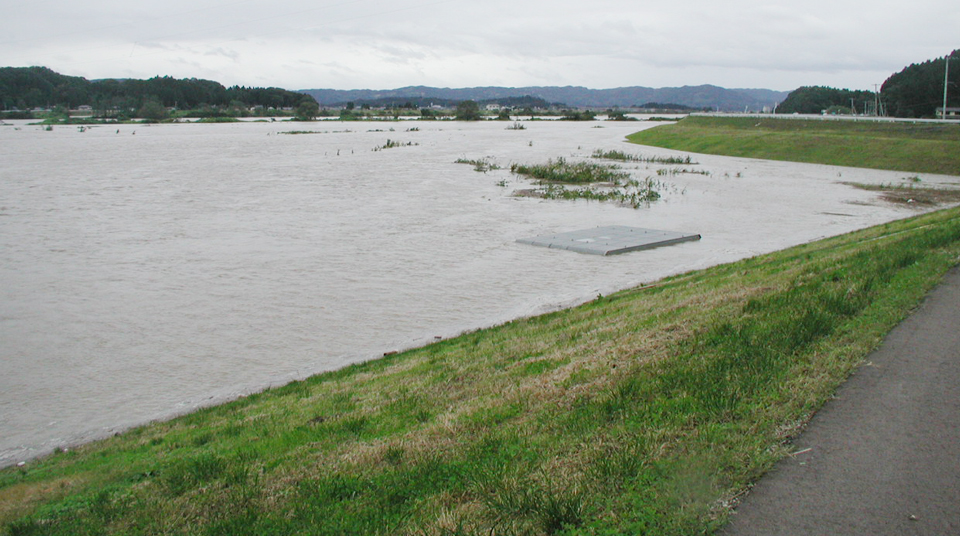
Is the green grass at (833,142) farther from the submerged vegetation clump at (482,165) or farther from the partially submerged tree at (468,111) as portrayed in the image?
the partially submerged tree at (468,111)

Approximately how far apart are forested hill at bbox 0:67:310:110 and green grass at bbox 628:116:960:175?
407 feet

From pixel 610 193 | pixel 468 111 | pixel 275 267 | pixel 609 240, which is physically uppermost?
pixel 468 111

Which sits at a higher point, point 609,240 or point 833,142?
point 833,142

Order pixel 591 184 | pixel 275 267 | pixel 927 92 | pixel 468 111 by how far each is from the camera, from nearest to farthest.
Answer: pixel 275 267, pixel 591 184, pixel 927 92, pixel 468 111

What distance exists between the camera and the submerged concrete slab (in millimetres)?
19328

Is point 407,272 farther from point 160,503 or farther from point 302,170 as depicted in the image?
point 302,170

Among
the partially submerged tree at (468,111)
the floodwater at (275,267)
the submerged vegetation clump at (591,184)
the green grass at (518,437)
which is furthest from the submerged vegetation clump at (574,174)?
the partially submerged tree at (468,111)


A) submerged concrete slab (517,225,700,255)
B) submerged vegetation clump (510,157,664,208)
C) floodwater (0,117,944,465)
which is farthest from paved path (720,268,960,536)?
submerged vegetation clump (510,157,664,208)

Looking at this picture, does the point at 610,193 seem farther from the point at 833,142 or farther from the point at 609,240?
the point at 833,142

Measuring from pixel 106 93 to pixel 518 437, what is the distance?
18890cm

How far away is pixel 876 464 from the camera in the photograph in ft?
14.6

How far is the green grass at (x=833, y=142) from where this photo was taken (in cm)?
4419

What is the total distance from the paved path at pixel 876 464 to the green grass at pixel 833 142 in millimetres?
42220

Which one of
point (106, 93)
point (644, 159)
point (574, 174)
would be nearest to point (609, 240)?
point (574, 174)
